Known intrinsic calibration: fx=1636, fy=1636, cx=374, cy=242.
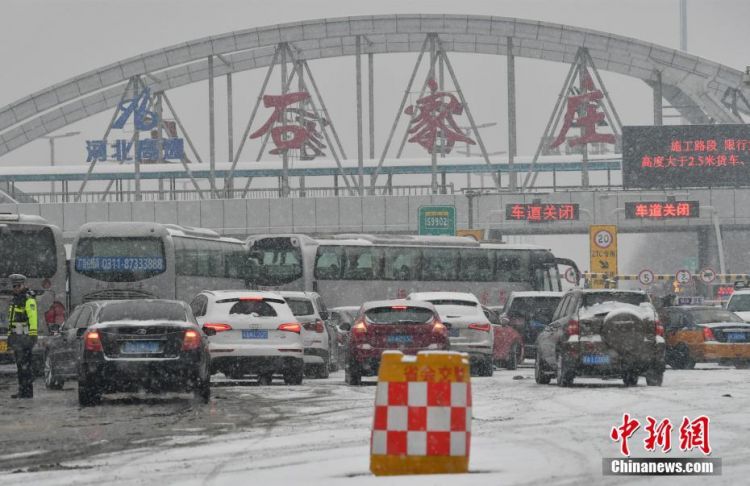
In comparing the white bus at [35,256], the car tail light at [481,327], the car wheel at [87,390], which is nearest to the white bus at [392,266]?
the white bus at [35,256]

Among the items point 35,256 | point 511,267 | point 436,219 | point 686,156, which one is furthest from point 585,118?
point 35,256

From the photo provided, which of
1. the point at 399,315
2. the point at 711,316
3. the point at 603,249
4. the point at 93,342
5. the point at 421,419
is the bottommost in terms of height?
the point at 421,419

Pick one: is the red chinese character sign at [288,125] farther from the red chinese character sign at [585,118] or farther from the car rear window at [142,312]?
the car rear window at [142,312]

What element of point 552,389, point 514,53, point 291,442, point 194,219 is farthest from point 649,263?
point 291,442

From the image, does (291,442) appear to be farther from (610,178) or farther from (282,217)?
(610,178)

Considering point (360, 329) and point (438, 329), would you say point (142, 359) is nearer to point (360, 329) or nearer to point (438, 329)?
point (360, 329)

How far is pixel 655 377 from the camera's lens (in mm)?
23547

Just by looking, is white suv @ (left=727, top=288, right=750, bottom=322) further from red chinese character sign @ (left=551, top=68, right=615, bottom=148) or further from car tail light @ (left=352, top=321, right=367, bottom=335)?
red chinese character sign @ (left=551, top=68, right=615, bottom=148)

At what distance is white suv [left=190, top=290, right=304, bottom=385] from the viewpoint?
24.6 metres

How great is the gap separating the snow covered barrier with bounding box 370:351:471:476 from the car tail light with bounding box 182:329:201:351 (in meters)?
9.50

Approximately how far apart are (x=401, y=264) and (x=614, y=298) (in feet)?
77.9

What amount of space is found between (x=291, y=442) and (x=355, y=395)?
7841 mm

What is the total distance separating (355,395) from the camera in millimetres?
21984

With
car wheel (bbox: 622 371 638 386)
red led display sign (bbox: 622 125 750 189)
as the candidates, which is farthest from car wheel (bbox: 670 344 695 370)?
red led display sign (bbox: 622 125 750 189)
